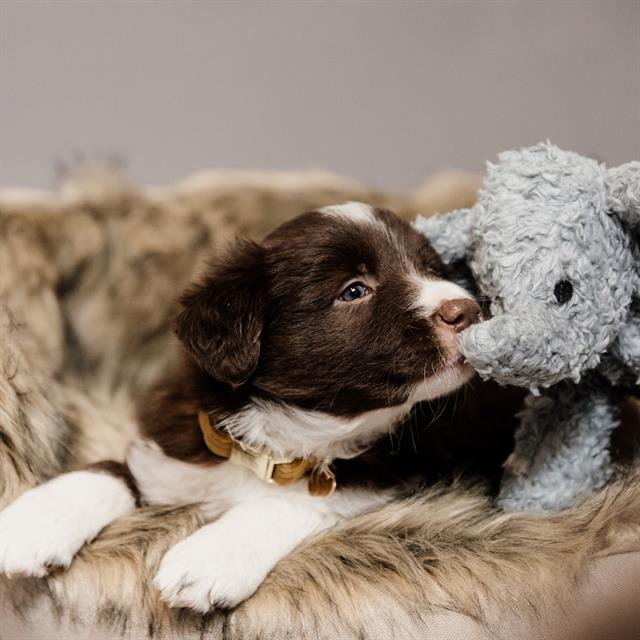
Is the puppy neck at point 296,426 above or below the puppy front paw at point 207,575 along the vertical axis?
above

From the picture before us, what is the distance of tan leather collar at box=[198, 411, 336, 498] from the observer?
201 centimetres

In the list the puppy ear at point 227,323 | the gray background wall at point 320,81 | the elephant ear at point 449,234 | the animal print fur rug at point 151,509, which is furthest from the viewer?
the gray background wall at point 320,81

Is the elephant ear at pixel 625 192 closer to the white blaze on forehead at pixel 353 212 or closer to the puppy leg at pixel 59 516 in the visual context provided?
the white blaze on forehead at pixel 353 212

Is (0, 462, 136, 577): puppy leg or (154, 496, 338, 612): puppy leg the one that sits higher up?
(0, 462, 136, 577): puppy leg

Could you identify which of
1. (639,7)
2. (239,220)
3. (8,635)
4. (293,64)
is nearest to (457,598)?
(8,635)

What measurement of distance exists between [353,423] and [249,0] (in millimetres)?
2333

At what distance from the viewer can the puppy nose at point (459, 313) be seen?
175 cm

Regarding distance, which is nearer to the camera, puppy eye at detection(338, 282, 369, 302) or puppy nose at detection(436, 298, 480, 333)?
puppy nose at detection(436, 298, 480, 333)

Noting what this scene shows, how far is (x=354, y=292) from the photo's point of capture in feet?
6.27

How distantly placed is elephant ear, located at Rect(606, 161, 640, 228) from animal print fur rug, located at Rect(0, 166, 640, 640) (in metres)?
0.66

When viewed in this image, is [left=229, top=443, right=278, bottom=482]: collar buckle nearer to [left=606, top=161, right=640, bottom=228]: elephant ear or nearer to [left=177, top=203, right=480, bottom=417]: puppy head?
[left=177, top=203, right=480, bottom=417]: puppy head

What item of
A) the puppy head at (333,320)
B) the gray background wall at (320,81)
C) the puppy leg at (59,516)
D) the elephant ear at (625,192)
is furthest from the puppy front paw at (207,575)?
the gray background wall at (320,81)

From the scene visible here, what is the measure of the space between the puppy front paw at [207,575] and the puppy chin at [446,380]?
1.77ft

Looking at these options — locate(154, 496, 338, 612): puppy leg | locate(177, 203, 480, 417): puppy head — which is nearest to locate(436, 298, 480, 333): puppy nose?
locate(177, 203, 480, 417): puppy head
